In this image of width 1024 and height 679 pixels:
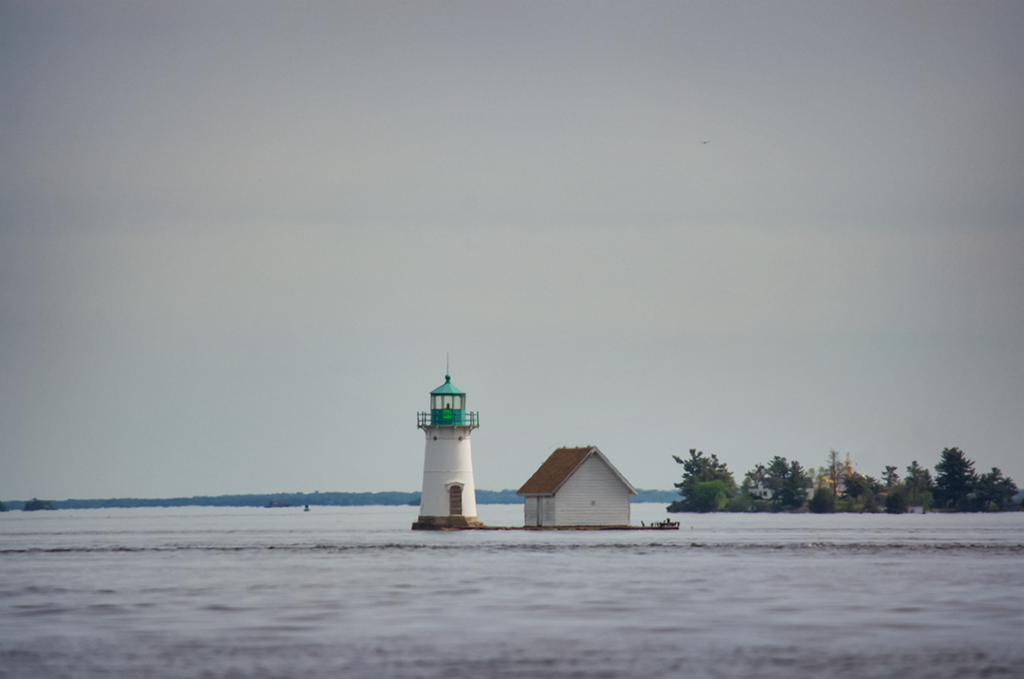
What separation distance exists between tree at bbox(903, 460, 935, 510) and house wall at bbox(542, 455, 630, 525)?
91.7 meters

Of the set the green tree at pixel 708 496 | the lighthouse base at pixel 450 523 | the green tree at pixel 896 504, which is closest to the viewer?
the lighthouse base at pixel 450 523

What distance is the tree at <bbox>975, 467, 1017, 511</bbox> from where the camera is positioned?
153 m

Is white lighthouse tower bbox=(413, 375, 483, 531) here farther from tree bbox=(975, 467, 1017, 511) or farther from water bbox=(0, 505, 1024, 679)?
tree bbox=(975, 467, 1017, 511)

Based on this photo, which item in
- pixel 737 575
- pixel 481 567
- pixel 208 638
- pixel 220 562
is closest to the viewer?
pixel 208 638

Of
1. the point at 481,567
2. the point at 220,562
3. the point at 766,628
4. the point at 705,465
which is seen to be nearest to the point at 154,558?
the point at 220,562

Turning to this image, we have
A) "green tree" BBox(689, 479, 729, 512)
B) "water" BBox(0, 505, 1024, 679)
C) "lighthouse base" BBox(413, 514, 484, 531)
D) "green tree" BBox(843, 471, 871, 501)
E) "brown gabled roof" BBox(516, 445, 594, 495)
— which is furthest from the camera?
"green tree" BBox(689, 479, 729, 512)

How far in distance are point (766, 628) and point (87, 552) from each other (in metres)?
45.4

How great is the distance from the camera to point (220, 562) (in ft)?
184

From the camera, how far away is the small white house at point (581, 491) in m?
71.8

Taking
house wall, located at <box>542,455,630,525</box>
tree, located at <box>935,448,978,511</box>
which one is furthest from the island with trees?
house wall, located at <box>542,455,630,525</box>

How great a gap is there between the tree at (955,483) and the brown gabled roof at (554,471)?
290ft

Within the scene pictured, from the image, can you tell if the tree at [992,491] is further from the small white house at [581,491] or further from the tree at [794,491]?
the small white house at [581,491]

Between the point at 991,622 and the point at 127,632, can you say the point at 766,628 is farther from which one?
the point at 127,632

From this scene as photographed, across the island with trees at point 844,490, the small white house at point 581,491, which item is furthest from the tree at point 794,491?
the small white house at point 581,491
